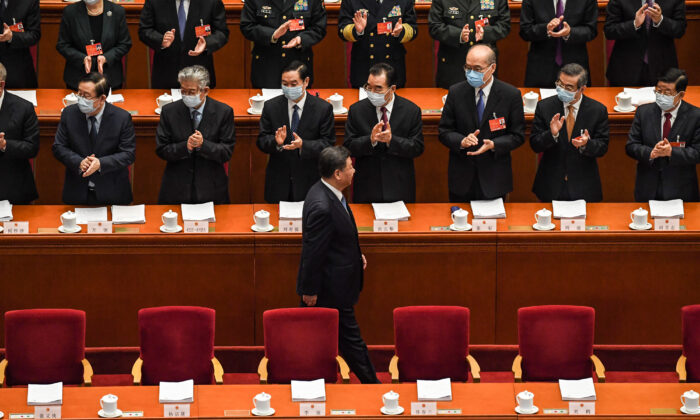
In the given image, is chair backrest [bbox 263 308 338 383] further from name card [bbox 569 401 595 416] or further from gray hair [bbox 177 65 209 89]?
gray hair [bbox 177 65 209 89]

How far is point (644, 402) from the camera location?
5.71 metres

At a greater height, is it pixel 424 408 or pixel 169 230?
pixel 169 230

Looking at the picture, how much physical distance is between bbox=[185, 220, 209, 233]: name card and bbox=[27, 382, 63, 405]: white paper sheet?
143 cm

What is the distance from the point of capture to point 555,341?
6328 mm

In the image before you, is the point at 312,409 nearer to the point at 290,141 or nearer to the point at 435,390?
the point at 435,390

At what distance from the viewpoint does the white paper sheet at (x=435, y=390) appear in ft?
18.7

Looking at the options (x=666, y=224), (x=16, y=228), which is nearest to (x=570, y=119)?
(x=666, y=224)

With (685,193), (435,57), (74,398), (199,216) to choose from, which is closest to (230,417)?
(74,398)

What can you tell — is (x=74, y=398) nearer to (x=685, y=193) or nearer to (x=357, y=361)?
(x=357, y=361)

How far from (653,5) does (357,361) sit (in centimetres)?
343

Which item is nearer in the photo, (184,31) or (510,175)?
(510,175)

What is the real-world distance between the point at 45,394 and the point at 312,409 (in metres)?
1.21

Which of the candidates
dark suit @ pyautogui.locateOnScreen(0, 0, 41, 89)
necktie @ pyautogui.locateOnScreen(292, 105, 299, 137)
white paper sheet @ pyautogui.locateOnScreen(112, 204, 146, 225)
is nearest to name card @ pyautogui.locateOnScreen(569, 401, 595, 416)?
necktie @ pyautogui.locateOnScreen(292, 105, 299, 137)

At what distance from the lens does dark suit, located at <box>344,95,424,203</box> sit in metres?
7.29
